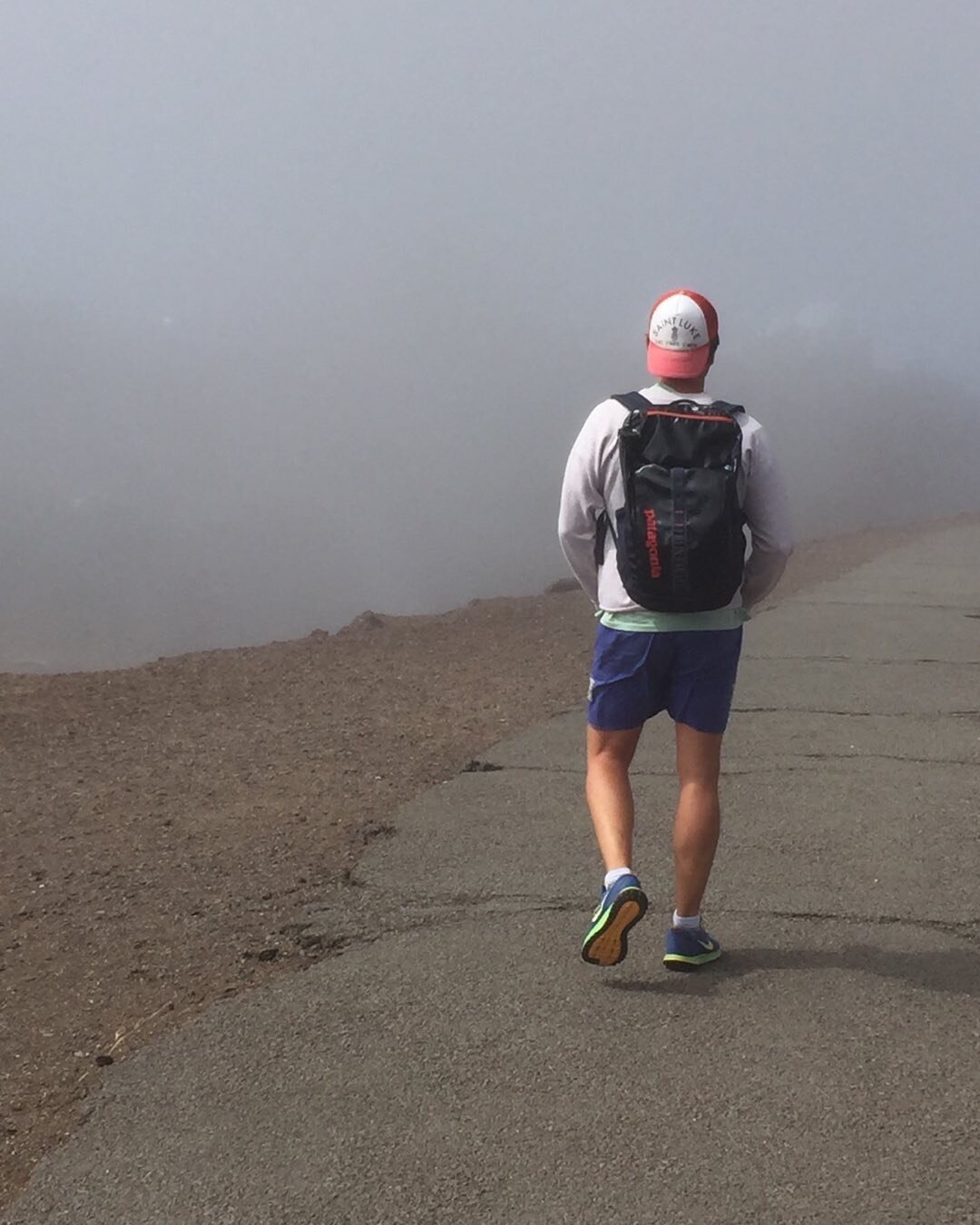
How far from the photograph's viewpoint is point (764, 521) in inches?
159

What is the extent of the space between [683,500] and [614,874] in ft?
3.66

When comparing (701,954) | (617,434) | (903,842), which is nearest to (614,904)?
(701,954)

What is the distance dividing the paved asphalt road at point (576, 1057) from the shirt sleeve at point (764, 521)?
1.23m

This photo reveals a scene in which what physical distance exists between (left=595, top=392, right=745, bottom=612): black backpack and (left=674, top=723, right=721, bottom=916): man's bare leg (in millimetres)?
480

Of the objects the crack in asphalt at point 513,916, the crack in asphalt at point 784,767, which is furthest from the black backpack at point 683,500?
the crack in asphalt at point 784,767

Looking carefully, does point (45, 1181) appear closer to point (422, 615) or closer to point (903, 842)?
point (903, 842)

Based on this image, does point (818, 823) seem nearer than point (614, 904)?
No

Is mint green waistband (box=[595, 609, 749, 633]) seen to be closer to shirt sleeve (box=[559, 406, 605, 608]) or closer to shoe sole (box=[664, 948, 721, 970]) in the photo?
shirt sleeve (box=[559, 406, 605, 608])

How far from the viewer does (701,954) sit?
4285 millimetres

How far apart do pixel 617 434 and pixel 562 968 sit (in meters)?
1.71

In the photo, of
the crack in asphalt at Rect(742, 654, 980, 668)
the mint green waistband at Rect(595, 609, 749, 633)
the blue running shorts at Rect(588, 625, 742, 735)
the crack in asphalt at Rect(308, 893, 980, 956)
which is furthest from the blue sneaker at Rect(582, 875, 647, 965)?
the crack in asphalt at Rect(742, 654, 980, 668)

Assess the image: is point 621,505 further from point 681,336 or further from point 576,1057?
point 576,1057

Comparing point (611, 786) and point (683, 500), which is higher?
point (683, 500)

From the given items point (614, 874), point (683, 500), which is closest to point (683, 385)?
point (683, 500)
